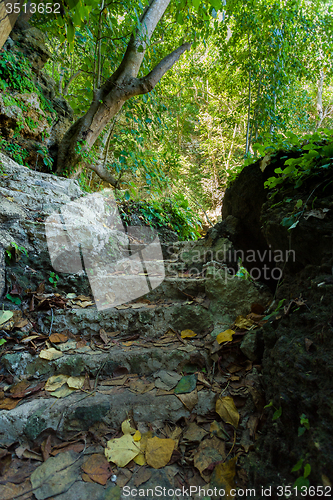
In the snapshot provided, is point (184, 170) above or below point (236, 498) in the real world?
above

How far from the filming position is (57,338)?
1775mm

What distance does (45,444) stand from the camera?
1187mm

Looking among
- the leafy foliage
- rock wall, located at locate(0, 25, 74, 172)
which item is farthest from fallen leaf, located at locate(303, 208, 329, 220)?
rock wall, located at locate(0, 25, 74, 172)

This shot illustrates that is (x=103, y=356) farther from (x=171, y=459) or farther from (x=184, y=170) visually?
(x=184, y=170)

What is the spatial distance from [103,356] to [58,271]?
986 millimetres

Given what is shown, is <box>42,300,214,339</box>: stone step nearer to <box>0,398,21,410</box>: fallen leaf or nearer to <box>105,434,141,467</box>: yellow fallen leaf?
<box>0,398,21,410</box>: fallen leaf

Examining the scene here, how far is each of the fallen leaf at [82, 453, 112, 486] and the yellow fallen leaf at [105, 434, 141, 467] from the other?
0.09 ft

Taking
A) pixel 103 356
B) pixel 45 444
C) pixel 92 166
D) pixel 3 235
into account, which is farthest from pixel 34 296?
pixel 92 166

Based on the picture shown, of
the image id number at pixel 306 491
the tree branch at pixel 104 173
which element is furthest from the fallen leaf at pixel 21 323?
the tree branch at pixel 104 173

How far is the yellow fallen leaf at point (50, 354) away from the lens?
1.58 metres

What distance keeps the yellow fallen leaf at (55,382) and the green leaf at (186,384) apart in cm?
69

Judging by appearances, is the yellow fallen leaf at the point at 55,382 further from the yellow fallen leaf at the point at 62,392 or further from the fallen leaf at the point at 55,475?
the fallen leaf at the point at 55,475

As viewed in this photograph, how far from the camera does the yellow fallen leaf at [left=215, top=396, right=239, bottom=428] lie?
46.2 inches

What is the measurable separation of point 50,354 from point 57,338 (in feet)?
0.55
